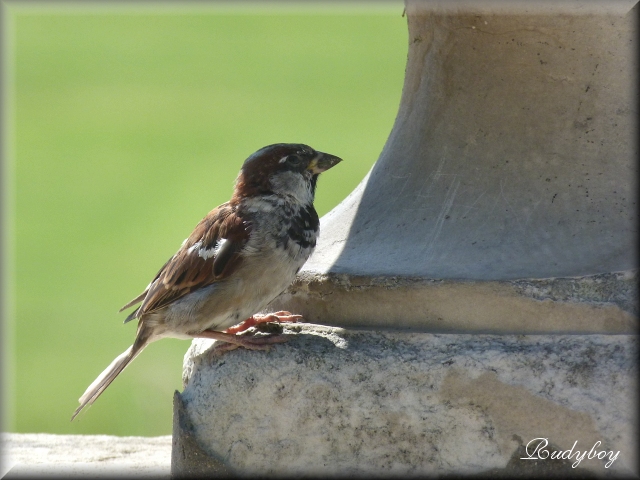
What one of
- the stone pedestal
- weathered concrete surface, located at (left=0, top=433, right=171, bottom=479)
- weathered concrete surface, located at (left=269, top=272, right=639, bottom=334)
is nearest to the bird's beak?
the stone pedestal

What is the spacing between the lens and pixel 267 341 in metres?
4.01

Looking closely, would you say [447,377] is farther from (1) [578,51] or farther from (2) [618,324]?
(1) [578,51]

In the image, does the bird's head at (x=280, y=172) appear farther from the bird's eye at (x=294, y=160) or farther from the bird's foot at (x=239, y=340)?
the bird's foot at (x=239, y=340)

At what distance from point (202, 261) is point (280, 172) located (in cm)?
49

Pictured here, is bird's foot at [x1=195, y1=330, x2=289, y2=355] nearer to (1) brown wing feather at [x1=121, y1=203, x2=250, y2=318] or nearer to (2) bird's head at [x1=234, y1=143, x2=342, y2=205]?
(1) brown wing feather at [x1=121, y1=203, x2=250, y2=318]

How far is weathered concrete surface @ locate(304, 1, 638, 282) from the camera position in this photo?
391 cm

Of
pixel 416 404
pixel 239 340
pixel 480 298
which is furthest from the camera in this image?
pixel 239 340

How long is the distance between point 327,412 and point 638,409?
3.43 feet

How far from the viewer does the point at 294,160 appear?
446cm

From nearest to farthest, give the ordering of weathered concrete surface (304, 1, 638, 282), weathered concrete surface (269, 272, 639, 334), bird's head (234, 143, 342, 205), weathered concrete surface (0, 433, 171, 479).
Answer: weathered concrete surface (269, 272, 639, 334)
weathered concrete surface (304, 1, 638, 282)
bird's head (234, 143, 342, 205)
weathered concrete surface (0, 433, 171, 479)
